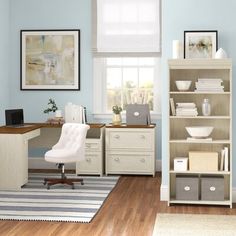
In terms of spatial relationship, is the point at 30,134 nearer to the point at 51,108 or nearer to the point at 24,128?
the point at 24,128

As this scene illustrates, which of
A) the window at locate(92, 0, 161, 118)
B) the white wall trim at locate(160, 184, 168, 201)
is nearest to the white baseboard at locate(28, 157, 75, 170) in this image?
the window at locate(92, 0, 161, 118)

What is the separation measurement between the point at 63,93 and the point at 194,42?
2.86 meters

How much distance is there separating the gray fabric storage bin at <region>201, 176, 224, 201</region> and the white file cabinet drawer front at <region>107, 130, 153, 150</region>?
1858mm

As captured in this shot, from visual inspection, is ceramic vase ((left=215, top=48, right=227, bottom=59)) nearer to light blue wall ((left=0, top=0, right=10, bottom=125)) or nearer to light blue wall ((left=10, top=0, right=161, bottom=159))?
light blue wall ((left=10, top=0, right=161, bottom=159))

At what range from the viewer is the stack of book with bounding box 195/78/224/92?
18.6ft

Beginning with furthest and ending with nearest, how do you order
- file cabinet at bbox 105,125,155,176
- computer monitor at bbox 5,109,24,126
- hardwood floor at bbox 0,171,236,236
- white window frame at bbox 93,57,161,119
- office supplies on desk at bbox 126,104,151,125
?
white window frame at bbox 93,57,161,119 → office supplies on desk at bbox 126,104,151,125 → file cabinet at bbox 105,125,155,176 → computer monitor at bbox 5,109,24,126 → hardwood floor at bbox 0,171,236,236

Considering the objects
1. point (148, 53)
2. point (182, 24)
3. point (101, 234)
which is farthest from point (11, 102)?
point (101, 234)

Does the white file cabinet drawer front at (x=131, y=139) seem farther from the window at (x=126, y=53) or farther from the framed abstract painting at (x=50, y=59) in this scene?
the framed abstract painting at (x=50, y=59)

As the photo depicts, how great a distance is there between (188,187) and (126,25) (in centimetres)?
308

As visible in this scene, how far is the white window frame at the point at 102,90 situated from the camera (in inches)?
316

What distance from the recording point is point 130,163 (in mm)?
7527

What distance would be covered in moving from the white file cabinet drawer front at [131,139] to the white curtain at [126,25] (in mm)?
1273

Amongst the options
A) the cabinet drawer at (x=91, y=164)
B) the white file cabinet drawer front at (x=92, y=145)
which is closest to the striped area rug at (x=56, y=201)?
the cabinet drawer at (x=91, y=164)

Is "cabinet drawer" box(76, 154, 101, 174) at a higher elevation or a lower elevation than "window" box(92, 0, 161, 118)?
lower
